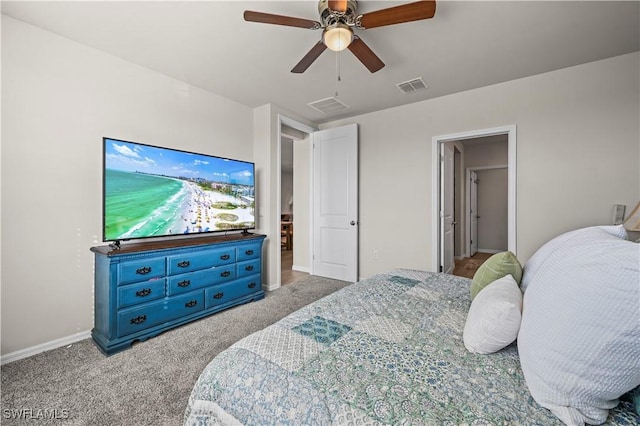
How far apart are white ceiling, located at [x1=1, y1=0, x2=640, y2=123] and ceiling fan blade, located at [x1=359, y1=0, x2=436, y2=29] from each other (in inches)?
11.3

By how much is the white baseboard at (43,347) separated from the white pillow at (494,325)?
3.05 metres

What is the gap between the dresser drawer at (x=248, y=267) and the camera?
10.5 ft

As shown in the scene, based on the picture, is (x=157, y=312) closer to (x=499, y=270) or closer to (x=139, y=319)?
(x=139, y=319)

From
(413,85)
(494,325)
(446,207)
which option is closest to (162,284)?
(494,325)

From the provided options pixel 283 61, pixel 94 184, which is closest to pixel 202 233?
pixel 94 184

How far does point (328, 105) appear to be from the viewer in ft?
12.7

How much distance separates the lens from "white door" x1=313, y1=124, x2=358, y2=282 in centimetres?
418

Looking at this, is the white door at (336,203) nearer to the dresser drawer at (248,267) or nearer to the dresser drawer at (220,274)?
the dresser drawer at (248,267)

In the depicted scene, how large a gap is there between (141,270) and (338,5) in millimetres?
2526

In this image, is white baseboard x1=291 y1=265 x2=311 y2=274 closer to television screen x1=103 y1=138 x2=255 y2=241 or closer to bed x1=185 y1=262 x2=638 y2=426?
television screen x1=103 y1=138 x2=255 y2=241

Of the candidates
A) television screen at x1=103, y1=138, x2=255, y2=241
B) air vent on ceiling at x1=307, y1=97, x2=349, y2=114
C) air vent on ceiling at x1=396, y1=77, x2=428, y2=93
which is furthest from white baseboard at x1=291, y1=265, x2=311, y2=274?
air vent on ceiling at x1=396, y1=77, x2=428, y2=93

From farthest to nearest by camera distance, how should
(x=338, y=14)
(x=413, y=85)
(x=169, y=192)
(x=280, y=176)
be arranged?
(x=280, y=176), (x=413, y=85), (x=169, y=192), (x=338, y=14)

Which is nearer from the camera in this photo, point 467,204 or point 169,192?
point 169,192

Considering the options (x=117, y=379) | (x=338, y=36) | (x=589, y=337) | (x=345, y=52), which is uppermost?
Result: (x=345, y=52)
